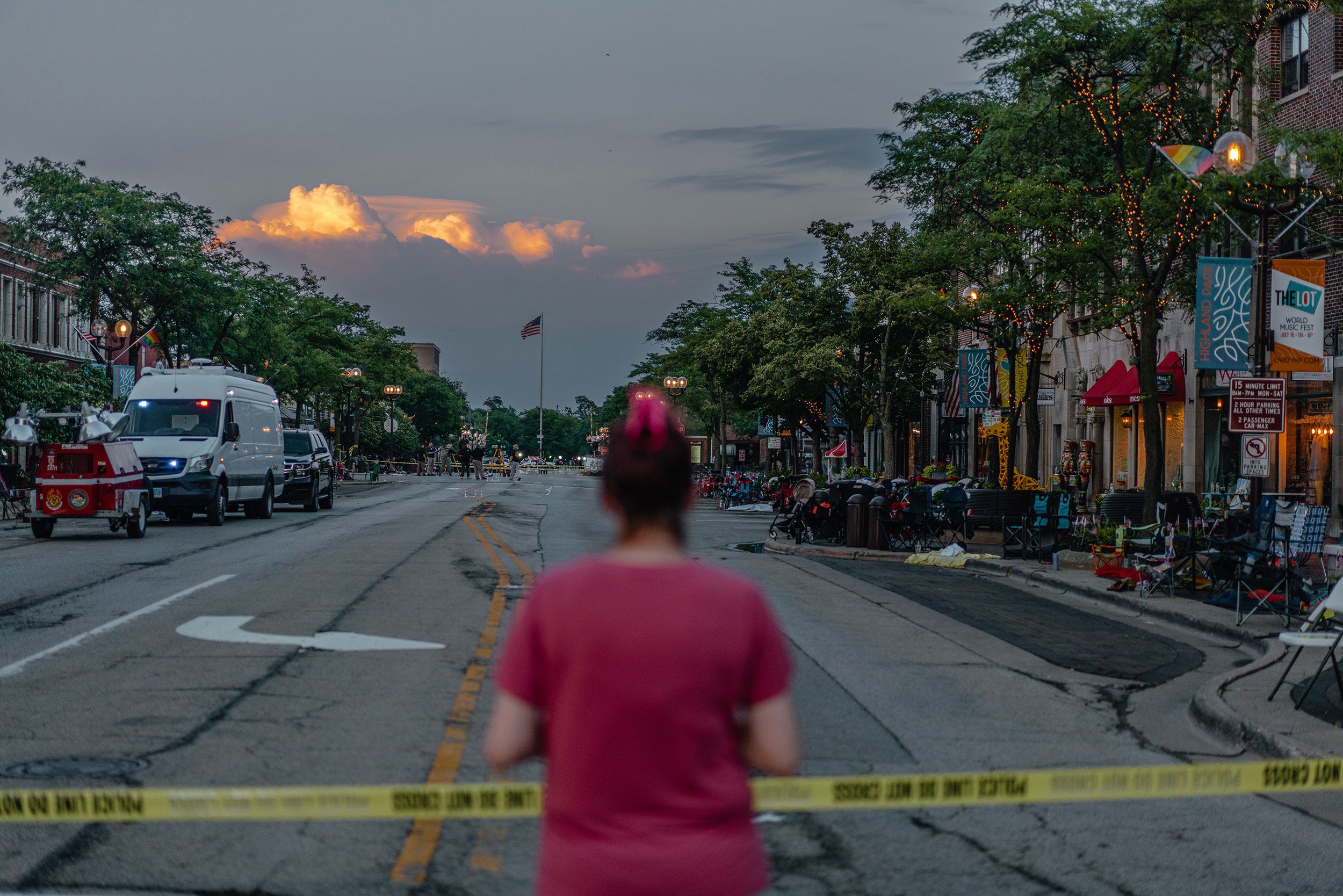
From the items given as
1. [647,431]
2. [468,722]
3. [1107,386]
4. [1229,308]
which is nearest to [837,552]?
[1229,308]

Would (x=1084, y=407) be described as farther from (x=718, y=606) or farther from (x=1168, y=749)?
(x=718, y=606)

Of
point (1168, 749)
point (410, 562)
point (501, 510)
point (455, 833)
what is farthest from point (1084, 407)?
point (455, 833)

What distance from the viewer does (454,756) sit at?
7.23 meters

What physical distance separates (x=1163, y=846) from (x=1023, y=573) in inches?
558

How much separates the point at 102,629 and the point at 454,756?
5913mm

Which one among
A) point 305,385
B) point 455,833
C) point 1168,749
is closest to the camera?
point 455,833

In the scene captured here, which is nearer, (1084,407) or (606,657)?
(606,657)

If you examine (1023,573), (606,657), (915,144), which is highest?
(915,144)

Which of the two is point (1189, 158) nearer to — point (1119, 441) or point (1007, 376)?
point (1119, 441)

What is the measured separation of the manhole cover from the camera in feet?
21.9

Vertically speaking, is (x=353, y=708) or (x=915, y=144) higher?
(x=915, y=144)

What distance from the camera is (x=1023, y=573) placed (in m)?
20.0

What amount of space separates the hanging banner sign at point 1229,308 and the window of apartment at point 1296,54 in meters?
9.63

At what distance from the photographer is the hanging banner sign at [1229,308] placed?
70.9ft
